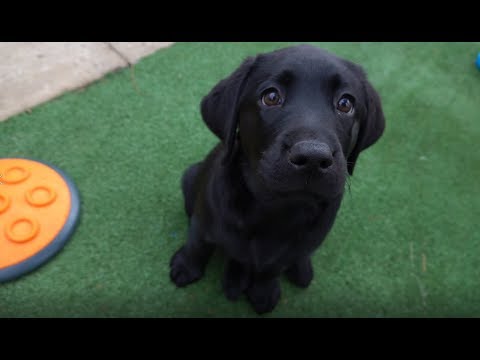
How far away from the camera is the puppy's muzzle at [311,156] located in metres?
1.30

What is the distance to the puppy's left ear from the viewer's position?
173 cm

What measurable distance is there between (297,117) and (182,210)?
1.37m

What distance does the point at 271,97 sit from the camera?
1578 millimetres

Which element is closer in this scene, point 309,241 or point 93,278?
point 309,241

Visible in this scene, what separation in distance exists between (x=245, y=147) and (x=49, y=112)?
1.83m

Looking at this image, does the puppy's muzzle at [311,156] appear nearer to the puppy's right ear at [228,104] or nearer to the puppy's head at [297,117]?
the puppy's head at [297,117]

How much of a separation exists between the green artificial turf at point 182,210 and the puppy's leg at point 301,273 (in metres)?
0.07

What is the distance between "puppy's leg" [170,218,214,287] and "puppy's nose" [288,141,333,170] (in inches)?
41.0

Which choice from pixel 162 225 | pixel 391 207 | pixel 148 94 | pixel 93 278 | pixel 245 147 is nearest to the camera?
pixel 245 147

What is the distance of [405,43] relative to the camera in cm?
398

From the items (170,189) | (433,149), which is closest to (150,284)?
(170,189)

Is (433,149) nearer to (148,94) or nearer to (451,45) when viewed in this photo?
(451,45)

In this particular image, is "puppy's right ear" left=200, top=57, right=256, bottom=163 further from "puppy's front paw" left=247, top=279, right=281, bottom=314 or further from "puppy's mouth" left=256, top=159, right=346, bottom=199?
"puppy's front paw" left=247, top=279, right=281, bottom=314

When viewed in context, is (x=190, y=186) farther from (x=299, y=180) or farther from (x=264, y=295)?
(x=299, y=180)
